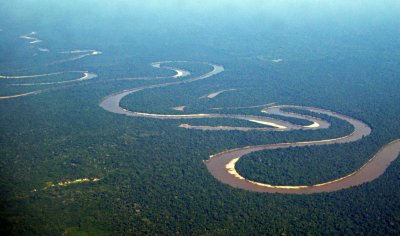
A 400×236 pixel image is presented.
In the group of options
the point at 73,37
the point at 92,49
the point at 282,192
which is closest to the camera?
the point at 282,192

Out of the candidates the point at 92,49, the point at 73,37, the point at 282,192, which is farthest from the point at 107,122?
the point at 73,37

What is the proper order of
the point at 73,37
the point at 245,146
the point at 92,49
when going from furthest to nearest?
the point at 73,37 → the point at 92,49 → the point at 245,146

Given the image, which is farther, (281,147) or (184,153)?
(281,147)

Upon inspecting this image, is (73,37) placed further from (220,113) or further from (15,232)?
(15,232)

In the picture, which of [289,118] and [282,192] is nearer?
[282,192]

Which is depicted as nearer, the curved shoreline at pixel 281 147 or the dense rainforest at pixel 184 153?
the dense rainforest at pixel 184 153

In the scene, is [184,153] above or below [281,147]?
below

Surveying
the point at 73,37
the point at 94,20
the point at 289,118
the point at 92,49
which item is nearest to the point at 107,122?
the point at 289,118

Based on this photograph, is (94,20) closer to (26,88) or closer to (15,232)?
(26,88)

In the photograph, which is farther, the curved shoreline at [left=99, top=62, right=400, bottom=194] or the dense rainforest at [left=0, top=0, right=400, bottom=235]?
the curved shoreline at [left=99, top=62, right=400, bottom=194]
